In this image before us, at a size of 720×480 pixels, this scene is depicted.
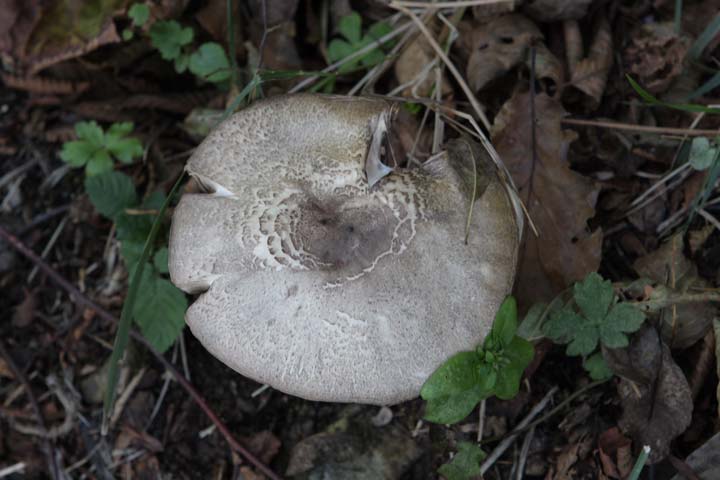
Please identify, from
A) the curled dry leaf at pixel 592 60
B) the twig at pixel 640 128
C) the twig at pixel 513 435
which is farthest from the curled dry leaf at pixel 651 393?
the curled dry leaf at pixel 592 60

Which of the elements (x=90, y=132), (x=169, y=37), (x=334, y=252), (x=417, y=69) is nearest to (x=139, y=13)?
(x=169, y=37)

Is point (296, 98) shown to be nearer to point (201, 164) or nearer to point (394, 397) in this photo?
point (201, 164)

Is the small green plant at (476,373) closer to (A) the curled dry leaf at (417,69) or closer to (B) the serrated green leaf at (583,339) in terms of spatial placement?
(B) the serrated green leaf at (583,339)

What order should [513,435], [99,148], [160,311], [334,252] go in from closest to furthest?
1. [334,252]
2. [513,435]
3. [160,311]
4. [99,148]

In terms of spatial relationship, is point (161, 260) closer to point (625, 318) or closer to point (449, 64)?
point (449, 64)

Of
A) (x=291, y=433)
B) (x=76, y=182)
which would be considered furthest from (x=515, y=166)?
(x=76, y=182)
